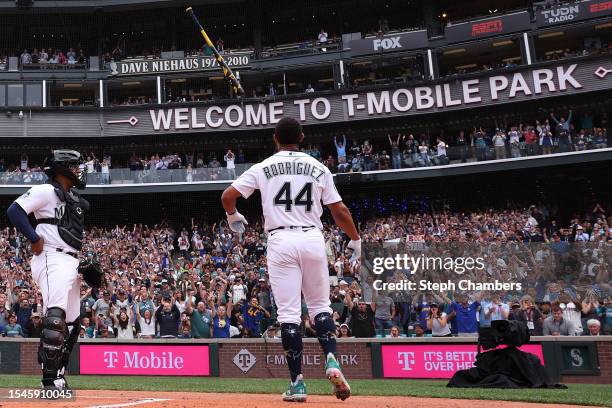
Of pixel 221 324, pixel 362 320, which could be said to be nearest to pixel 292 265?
pixel 362 320

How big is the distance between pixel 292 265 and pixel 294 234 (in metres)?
0.27

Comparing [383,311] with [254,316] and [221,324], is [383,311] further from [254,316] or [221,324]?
[221,324]

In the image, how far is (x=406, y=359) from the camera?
11781 mm

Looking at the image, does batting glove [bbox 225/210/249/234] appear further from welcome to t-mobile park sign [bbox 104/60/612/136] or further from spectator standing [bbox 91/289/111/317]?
welcome to t-mobile park sign [bbox 104/60/612/136]

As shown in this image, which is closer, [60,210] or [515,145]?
[60,210]

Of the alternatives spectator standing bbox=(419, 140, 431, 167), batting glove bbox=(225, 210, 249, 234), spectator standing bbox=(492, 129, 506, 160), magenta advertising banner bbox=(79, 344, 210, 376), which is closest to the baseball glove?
batting glove bbox=(225, 210, 249, 234)

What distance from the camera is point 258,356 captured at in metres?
12.4

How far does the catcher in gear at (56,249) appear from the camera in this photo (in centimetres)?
567

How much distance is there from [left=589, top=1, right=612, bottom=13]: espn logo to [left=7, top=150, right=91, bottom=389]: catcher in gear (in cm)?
3074

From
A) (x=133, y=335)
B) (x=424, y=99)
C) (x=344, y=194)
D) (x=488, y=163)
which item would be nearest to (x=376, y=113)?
(x=424, y=99)

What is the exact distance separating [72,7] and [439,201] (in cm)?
2505

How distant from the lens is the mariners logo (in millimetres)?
6043

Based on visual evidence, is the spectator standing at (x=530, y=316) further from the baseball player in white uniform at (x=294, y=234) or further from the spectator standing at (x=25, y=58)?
the spectator standing at (x=25, y=58)

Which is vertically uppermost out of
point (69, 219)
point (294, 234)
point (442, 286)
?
point (69, 219)
